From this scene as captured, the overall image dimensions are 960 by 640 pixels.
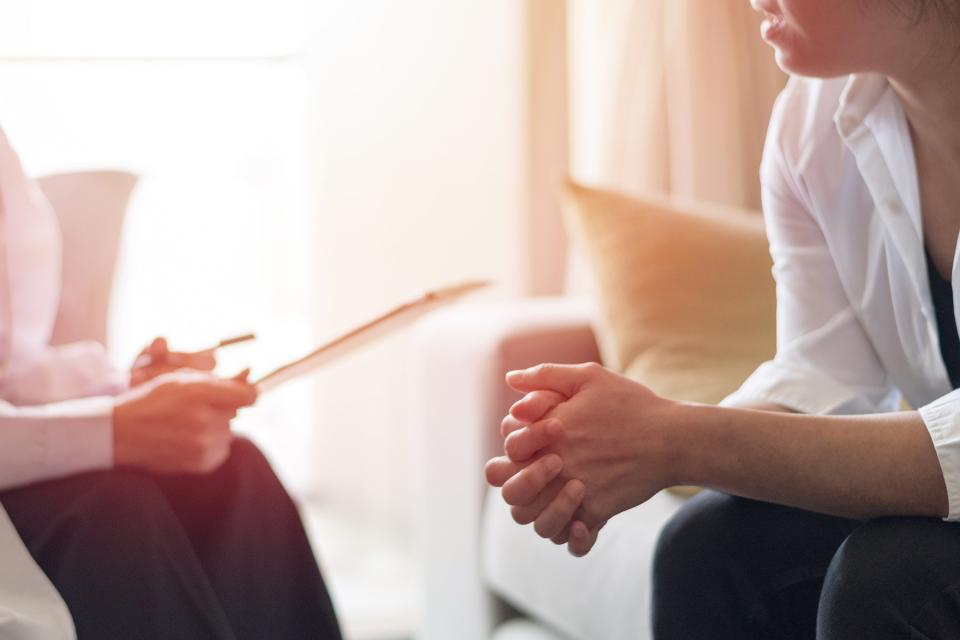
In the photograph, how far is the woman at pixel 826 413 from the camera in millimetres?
870

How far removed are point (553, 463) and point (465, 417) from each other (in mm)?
667

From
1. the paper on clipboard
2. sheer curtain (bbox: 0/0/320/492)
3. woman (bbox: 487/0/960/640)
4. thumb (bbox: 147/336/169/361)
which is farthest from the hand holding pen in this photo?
sheer curtain (bbox: 0/0/320/492)

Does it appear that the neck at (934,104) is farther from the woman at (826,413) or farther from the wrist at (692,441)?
the wrist at (692,441)

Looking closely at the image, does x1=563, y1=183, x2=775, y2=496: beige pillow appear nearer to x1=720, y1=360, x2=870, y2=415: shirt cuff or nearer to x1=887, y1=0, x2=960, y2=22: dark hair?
x1=720, y1=360, x2=870, y2=415: shirt cuff

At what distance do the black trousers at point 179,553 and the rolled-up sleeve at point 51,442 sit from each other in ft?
0.04

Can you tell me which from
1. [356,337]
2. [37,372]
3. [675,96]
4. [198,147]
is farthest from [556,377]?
[198,147]

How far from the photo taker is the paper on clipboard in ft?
3.33

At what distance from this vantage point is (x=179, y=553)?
0.99 m

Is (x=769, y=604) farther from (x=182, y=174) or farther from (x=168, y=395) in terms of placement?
(x=182, y=174)

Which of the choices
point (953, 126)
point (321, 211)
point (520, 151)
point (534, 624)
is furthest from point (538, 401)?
point (321, 211)

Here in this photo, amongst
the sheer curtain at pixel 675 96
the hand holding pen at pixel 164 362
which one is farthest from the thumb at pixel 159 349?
the sheer curtain at pixel 675 96

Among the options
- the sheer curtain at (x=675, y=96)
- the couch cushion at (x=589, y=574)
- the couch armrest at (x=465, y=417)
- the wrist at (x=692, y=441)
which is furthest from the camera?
the sheer curtain at (x=675, y=96)

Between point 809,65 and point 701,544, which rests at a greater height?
point 809,65

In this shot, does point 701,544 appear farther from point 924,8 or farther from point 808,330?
point 924,8
